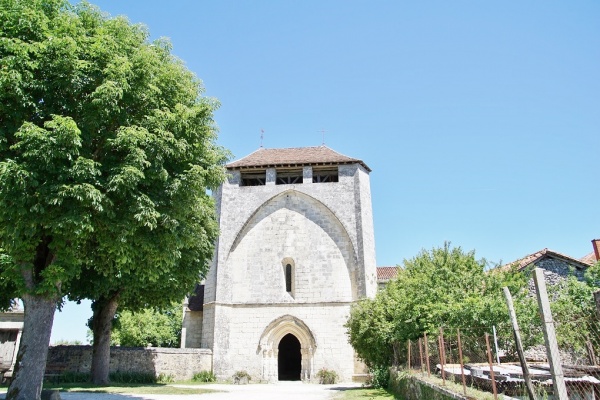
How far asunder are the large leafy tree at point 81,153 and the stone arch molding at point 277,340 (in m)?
13.8

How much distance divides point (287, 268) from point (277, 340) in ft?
13.0

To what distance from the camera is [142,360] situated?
69.3ft

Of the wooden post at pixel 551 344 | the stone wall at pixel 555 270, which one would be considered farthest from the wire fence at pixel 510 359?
the stone wall at pixel 555 270

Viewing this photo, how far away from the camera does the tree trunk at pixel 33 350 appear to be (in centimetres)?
902

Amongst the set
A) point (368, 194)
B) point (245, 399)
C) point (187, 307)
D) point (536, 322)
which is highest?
point (368, 194)

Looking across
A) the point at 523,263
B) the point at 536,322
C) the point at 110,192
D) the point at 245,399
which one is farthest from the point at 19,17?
the point at 523,263

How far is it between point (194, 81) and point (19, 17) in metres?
4.25

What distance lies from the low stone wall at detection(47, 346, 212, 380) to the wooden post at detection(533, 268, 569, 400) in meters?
19.8

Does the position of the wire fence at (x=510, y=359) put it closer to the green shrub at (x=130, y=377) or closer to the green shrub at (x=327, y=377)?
the green shrub at (x=327, y=377)

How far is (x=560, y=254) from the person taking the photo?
2086cm

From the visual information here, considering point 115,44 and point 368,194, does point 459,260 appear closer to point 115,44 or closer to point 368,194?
point 368,194

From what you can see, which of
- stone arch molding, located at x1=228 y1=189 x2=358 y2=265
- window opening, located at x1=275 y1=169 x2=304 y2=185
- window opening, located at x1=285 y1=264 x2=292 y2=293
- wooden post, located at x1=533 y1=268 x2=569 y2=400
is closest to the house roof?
stone arch molding, located at x1=228 y1=189 x2=358 y2=265

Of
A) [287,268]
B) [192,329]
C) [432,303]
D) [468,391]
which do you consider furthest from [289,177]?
[468,391]

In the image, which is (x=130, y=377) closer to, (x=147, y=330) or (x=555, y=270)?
(x=555, y=270)
